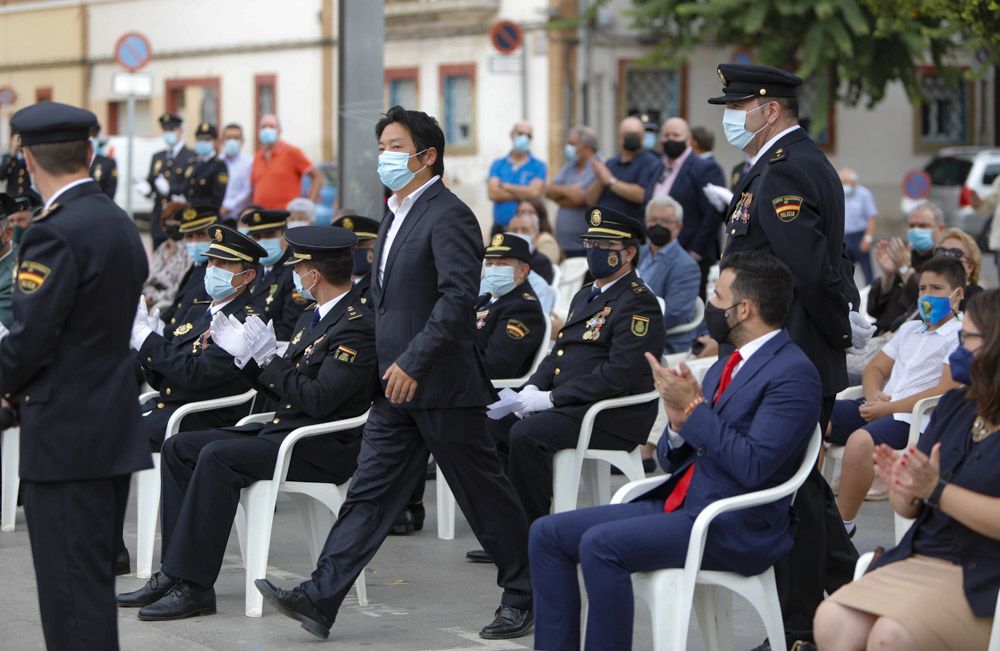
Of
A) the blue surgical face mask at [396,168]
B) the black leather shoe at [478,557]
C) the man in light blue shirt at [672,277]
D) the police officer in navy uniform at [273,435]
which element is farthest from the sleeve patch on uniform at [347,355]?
the man in light blue shirt at [672,277]

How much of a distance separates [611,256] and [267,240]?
256 centimetres

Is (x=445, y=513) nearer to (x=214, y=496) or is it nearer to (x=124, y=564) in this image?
(x=124, y=564)

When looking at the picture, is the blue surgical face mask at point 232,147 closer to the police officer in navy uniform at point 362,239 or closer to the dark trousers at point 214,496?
the police officer in navy uniform at point 362,239

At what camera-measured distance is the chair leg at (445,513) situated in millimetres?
8734

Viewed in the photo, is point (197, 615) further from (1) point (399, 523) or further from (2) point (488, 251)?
(2) point (488, 251)

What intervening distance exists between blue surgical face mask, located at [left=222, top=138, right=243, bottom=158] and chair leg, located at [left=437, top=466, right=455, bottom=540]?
9.22m

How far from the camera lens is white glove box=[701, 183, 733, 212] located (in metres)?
12.0

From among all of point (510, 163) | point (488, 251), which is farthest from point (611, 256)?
point (510, 163)

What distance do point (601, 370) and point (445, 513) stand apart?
1.27 m

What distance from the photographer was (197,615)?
7059 mm

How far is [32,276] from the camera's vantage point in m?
5.04

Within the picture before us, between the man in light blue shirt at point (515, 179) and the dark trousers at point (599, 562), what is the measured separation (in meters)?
9.39

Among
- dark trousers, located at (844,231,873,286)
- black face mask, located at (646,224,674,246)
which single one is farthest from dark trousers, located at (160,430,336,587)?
dark trousers, located at (844,231,873,286)

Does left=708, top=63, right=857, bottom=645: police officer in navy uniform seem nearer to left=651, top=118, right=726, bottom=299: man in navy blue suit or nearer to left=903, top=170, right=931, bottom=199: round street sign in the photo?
left=651, top=118, right=726, bottom=299: man in navy blue suit
